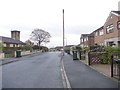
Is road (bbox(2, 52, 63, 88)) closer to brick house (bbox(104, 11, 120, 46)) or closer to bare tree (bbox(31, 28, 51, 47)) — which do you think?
brick house (bbox(104, 11, 120, 46))

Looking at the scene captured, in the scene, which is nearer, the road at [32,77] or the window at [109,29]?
the road at [32,77]

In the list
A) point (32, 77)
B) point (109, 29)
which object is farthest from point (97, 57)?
point (109, 29)

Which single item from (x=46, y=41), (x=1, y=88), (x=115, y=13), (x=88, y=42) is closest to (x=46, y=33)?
(x=46, y=41)

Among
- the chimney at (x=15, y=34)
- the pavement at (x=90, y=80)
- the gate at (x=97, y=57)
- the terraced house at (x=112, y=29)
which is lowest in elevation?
the pavement at (x=90, y=80)

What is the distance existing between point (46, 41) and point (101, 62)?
78.3 m

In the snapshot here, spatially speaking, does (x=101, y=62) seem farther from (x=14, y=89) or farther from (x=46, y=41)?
(x=46, y=41)

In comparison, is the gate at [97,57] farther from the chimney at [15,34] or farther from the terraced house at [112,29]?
the chimney at [15,34]

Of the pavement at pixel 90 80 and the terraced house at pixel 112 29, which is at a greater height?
the terraced house at pixel 112 29

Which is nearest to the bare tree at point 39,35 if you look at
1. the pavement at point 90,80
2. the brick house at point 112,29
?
the brick house at point 112,29

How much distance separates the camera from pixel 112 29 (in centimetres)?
3778

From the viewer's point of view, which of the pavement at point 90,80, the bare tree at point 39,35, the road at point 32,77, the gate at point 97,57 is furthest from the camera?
the bare tree at point 39,35

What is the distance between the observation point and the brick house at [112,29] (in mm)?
34906

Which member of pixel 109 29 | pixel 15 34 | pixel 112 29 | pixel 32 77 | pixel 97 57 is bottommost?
pixel 32 77

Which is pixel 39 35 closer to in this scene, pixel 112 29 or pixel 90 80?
pixel 112 29
